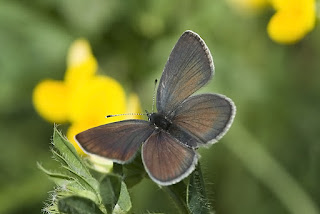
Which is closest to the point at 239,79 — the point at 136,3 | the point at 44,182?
the point at 136,3

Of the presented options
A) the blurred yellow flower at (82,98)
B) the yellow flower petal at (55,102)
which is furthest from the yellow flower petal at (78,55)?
the yellow flower petal at (55,102)

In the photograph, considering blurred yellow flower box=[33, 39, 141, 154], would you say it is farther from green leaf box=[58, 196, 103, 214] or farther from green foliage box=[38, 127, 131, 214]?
green leaf box=[58, 196, 103, 214]

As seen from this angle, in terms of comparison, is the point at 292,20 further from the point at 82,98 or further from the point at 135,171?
the point at 135,171

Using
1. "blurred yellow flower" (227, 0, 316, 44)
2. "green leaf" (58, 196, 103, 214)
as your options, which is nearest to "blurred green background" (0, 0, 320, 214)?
"blurred yellow flower" (227, 0, 316, 44)

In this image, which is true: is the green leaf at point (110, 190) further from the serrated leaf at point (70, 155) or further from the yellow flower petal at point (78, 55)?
the yellow flower petal at point (78, 55)

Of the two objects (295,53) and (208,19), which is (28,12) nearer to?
(208,19)

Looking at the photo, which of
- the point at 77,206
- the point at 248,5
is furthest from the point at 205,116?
the point at 248,5

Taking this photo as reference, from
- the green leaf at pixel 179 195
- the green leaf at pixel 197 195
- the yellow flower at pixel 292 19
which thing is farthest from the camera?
the yellow flower at pixel 292 19
